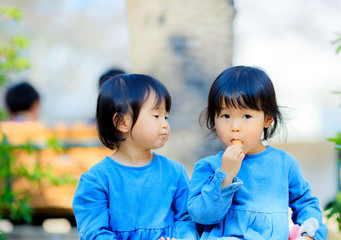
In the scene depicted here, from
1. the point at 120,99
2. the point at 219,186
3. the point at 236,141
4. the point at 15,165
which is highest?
the point at 120,99

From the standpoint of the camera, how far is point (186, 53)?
3492 mm

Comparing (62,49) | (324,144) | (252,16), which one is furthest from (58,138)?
(62,49)

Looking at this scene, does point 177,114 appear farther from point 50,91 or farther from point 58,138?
point 50,91

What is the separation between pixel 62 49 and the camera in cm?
2394


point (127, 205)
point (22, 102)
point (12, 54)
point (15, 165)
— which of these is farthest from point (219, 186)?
point (22, 102)

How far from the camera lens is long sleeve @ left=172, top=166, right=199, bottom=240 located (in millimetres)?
2246

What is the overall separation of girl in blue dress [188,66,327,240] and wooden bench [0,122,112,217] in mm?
2758

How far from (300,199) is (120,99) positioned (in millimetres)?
992

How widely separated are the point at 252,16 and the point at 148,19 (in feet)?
46.9

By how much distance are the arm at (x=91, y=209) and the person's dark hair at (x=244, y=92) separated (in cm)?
65

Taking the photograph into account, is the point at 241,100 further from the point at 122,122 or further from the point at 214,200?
the point at 122,122

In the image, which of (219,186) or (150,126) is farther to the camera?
(150,126)

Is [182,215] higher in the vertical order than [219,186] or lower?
lower

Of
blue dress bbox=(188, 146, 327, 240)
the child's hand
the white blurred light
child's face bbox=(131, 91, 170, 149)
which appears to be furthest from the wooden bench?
the child's hand
